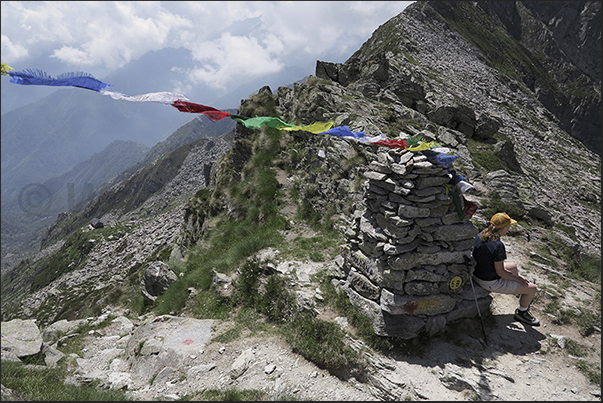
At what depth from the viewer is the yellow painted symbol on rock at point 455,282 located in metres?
7.36

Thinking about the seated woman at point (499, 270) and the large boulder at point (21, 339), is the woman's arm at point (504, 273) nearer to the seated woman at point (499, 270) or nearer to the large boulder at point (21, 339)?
the seated woman at point (499, 270)

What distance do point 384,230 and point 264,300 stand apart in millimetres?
4798

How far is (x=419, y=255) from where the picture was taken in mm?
7188

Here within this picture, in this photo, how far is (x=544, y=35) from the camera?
88062mm

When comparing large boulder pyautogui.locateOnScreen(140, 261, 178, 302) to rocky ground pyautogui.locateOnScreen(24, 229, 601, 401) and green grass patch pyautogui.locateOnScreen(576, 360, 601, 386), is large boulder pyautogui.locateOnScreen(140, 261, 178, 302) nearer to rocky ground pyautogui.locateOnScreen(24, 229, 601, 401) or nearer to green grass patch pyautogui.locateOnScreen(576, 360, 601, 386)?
rocky ground pyautogui.locateOnScreen(24, 229, 601, 401)

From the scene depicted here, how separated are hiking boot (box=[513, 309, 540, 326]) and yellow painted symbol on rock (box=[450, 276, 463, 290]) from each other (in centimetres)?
195

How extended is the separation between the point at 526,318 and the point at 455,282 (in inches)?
87.7

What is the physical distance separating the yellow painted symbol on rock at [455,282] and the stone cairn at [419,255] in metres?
0.03

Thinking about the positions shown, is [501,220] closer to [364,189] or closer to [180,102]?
[364,189]

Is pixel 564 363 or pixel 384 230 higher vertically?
pixel 384 230

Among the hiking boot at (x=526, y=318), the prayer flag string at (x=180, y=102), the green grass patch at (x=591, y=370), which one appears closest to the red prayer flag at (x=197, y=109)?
the prayer flag string at (x=180, y=102)

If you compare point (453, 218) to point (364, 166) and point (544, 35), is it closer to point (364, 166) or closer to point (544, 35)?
point (364, 166)

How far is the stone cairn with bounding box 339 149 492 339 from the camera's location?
279 inches

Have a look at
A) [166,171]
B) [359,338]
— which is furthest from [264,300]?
[166,171]
